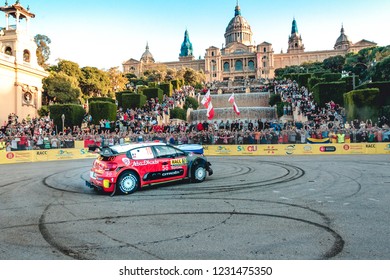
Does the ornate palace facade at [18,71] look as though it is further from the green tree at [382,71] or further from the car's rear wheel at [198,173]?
the green tree at [382,71]

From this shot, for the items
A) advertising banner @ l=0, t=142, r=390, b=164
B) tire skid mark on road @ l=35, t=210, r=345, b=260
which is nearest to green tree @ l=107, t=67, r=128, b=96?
advertising banner @ l=0, t=142, r=390, b=164

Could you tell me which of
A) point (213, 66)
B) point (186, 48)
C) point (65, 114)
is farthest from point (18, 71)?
point (186, 48)

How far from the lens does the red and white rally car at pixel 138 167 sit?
9.61m

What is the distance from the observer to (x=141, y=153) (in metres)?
10.2

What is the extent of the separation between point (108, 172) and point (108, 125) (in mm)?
23014

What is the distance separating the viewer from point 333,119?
3000 centimetres

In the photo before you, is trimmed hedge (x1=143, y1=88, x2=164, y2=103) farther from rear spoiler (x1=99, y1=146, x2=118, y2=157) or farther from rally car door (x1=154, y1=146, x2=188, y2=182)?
rear spoiler (x1=99, y1=146, x2=118, y2=157)

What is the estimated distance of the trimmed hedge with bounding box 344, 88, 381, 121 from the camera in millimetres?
29281

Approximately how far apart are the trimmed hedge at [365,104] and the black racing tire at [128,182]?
84.1ft

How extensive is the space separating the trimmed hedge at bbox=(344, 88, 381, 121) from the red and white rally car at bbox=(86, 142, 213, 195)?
23.2m

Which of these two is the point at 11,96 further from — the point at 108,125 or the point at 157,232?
the point at 157,232

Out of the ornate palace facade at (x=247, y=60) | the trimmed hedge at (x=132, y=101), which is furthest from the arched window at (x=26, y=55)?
the ornate palace facade at (x=247, y=60)

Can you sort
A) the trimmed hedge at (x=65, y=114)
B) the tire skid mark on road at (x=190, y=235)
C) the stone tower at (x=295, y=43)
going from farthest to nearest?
1. the stone tower at (x=295, y=43)
2. the trimmed hedge at (x=65, y=114)
3. the tire skid mark on road at (x=190, y=235)
